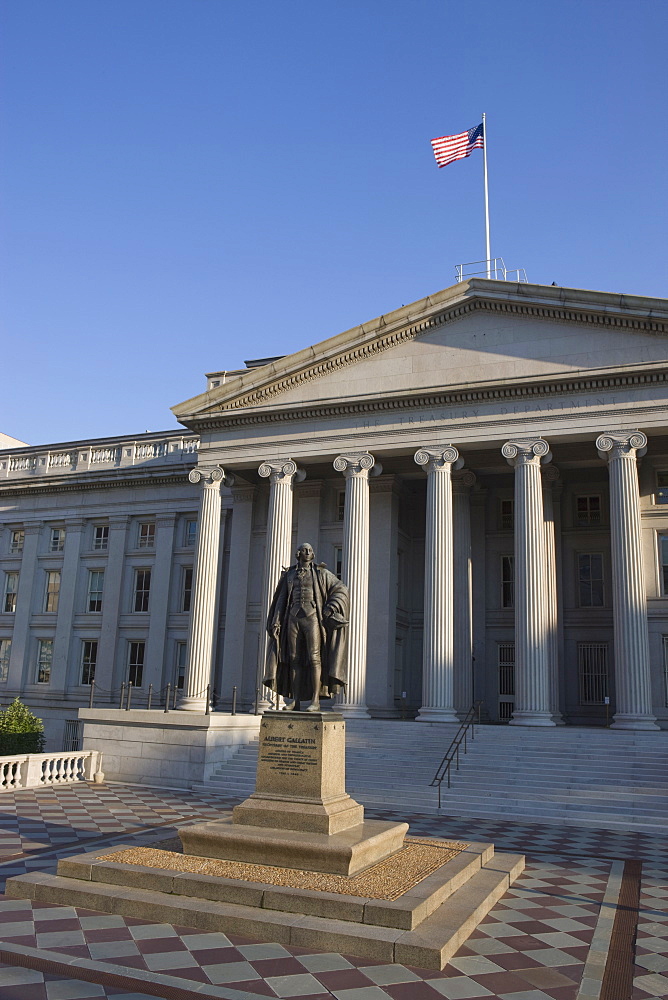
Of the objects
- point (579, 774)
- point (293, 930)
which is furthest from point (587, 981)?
point (579, 774)

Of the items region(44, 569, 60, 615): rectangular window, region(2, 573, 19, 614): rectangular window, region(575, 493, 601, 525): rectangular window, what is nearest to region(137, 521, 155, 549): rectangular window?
region(44, 569, 60, 615): rectangular window

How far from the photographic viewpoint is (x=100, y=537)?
4050cm

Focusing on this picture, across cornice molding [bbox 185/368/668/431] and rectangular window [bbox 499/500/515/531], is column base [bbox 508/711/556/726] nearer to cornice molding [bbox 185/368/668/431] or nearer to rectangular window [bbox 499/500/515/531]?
rectangular window [bbox 499/500/515/531]

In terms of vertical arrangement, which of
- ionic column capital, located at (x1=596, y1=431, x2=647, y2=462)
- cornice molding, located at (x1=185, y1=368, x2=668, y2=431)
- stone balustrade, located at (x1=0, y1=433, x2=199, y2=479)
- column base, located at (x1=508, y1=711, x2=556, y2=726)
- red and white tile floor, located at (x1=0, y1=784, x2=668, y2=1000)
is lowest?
red and white tile floor, located at (x1=0, y1=784, x2=668, y2=1000)

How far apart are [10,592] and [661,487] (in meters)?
32.2

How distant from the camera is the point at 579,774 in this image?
65.5 feet

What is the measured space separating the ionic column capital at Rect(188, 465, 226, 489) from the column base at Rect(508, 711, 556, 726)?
44.8ft

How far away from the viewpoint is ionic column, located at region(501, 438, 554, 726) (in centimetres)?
2436

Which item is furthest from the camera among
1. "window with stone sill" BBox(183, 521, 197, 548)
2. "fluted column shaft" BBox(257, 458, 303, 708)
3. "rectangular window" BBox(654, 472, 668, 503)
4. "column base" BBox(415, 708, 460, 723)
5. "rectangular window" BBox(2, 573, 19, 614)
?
"rectangular window" BBox(2, 573, 19, 614)

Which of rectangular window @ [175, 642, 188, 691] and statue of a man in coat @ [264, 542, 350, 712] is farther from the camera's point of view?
rectangular window @ [175, 642, 188, 691]

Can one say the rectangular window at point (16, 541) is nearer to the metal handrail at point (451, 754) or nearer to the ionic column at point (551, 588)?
the ionic column at point (551, 588)

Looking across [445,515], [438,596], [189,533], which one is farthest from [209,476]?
[438,596]

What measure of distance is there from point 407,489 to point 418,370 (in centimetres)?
635

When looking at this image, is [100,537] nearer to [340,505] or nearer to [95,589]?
[95,589]
